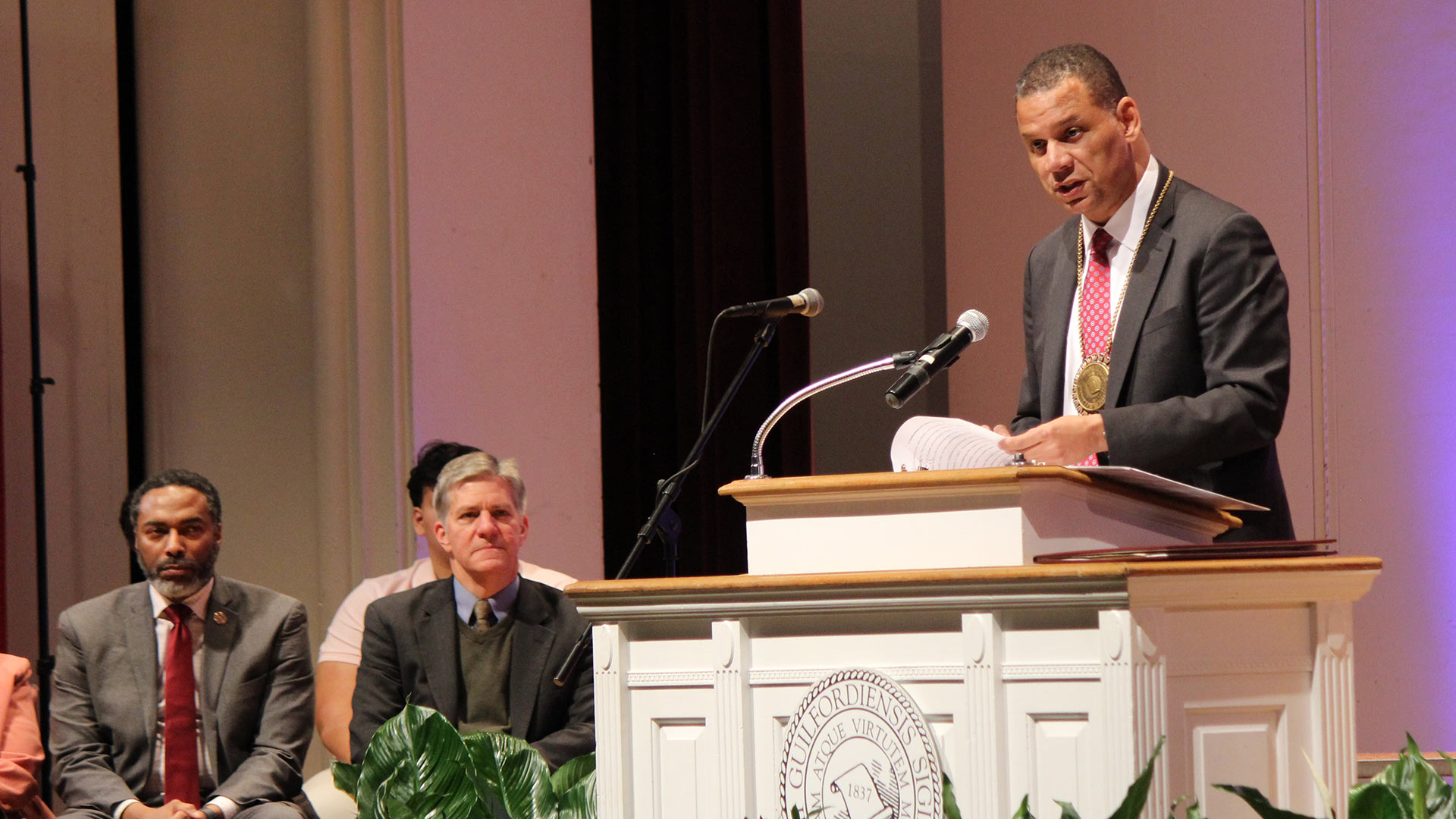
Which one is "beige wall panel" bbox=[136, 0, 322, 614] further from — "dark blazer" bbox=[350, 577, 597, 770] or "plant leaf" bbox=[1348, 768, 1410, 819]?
"plant leaf" bbox=[1348, 768, 1410, 819]

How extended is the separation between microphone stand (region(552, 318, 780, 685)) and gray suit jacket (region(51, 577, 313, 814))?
828 mm

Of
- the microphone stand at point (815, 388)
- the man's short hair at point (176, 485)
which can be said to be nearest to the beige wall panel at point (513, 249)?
the man's short hair at point (176, 485)

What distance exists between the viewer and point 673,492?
9.09 feet

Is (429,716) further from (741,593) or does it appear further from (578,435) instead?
(578,435)

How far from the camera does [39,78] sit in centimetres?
470

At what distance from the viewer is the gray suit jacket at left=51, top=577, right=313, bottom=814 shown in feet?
11.9

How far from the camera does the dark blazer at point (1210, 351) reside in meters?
2.28

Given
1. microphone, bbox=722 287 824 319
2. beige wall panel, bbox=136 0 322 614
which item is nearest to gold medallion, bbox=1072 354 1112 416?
microphone, bbox=722 287 824 319

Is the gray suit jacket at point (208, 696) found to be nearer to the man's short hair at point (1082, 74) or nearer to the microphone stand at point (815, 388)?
the microphone stand at point (815, 388)

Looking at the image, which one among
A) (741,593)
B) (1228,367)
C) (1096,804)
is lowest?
(1096,804)

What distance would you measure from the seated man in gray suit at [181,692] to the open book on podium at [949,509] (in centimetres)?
193

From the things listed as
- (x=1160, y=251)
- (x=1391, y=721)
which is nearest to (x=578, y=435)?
(x=1391, y=721)

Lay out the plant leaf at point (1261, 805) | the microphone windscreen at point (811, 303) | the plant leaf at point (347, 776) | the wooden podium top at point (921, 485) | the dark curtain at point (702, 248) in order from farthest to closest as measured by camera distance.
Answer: the dark curtain at point (702, 248) < the microphone windscreen at point (811, 303) < the plant leaf at point (347, 776) < the wooden podium top at point (921, 485) < the plant leaf at point (1261, 805)

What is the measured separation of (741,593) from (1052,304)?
92cm
